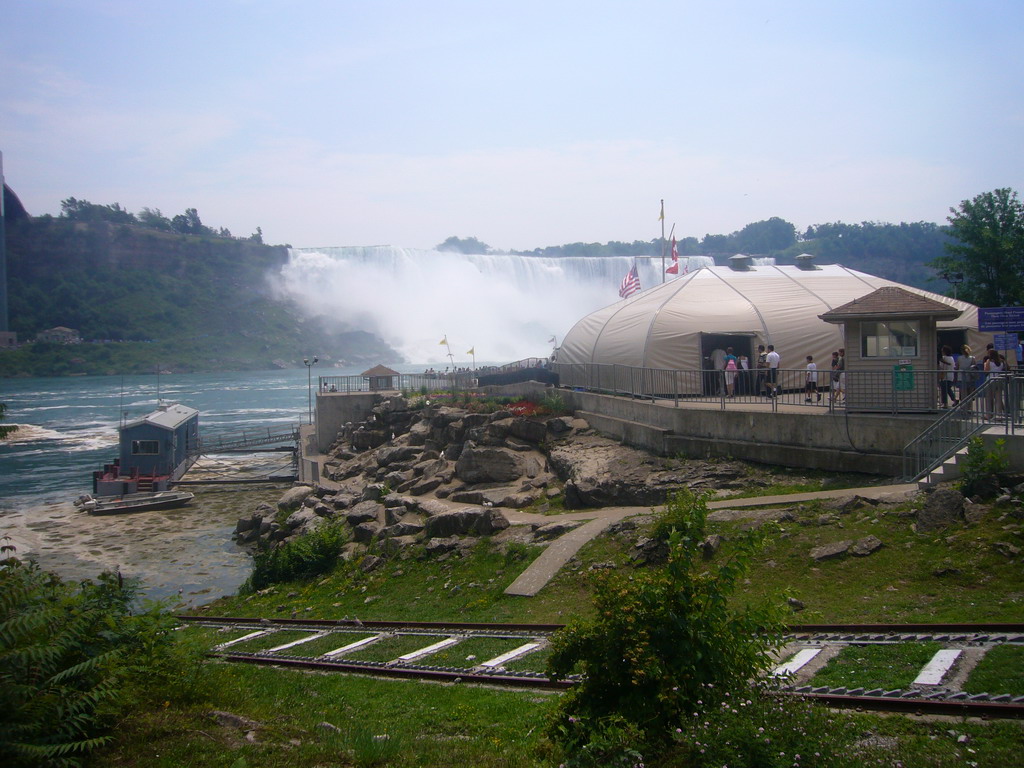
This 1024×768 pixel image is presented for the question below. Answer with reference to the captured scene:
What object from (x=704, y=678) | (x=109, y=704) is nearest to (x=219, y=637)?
(x=109, y=704)

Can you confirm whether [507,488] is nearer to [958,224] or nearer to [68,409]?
[958,224]

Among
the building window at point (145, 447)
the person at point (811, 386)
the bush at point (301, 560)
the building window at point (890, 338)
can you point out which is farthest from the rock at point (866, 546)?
the building window at point (145, 447)

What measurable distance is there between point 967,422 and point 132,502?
33406 mm

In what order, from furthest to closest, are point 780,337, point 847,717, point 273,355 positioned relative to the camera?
point 273,355 < point 780,337 < point 847,717

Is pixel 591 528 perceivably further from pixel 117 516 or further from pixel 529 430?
pixel 117 516

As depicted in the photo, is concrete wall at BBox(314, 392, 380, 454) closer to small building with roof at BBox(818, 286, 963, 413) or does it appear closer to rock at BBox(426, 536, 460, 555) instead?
rock at BBox(426, 536, 460, 555)

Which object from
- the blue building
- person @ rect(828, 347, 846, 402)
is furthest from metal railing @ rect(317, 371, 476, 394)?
person @ rect(828, 347, 846, 402)

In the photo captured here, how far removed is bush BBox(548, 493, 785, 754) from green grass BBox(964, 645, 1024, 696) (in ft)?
6.32

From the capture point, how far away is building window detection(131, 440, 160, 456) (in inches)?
1577

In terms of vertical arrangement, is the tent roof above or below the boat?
above

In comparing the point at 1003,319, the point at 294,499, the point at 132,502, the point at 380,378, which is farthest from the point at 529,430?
the point at 132,502

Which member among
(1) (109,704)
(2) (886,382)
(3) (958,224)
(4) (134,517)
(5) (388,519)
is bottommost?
(4) (134,517)

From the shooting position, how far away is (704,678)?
18.5ft

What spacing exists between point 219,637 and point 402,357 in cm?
14492
